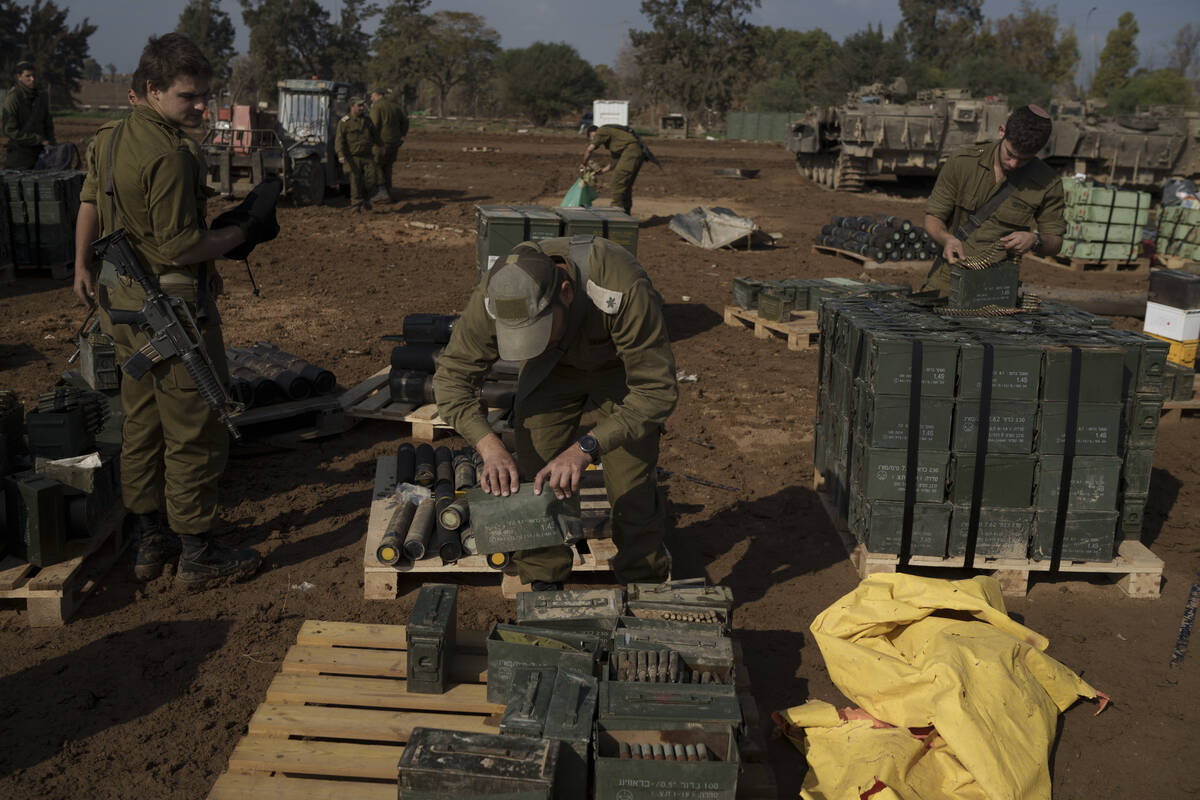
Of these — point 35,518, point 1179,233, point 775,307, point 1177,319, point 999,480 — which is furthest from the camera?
point 1179,233

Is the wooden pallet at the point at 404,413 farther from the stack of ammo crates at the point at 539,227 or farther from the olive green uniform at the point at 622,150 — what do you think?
the olive green uniform at the point at 622,150

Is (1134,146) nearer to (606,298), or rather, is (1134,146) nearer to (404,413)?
(404,413)

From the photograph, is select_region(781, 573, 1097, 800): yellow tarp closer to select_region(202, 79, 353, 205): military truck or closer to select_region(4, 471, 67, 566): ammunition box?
select_region(4, 471, 67, 566): ammunition box

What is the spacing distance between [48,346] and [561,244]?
22.9ft

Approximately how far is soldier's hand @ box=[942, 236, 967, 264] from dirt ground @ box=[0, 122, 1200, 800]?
1.68 m

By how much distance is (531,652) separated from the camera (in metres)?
3.73

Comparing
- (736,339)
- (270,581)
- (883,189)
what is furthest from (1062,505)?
(883,189)

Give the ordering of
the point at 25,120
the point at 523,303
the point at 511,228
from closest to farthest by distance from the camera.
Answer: the point at 523,303 → the point at 511,228 → the point at 25,120

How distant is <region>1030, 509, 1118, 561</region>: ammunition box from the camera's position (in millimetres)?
4953

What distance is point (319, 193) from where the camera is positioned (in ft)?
60.4

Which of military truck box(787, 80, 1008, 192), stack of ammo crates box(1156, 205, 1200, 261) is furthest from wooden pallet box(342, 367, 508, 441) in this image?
military truck box(787, 80, 1008, 192)

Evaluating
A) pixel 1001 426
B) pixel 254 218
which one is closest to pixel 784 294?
pixel 1001 426

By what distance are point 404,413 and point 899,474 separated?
3.60m

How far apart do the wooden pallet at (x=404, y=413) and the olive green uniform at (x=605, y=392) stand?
2556mm
